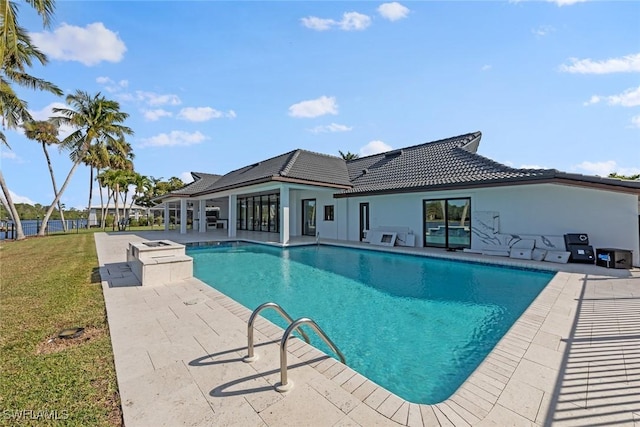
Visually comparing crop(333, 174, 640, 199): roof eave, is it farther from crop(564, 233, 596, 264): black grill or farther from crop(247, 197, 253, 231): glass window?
crop(247, 197, 253, 231): glass window

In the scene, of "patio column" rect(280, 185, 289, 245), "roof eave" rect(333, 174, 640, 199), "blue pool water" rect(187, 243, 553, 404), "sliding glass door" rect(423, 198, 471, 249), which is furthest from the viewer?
"patio column" rect(280, 185, 289, 245)

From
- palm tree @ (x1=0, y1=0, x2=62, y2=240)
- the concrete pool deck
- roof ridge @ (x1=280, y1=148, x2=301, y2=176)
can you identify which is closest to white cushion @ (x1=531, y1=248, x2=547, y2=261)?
the concrete pool deck

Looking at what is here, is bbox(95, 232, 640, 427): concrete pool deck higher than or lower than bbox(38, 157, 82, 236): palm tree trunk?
lower

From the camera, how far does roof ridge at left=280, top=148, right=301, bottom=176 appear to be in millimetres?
14361

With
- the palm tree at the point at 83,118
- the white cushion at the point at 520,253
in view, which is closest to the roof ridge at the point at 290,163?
the white cushion at the point at 520,253

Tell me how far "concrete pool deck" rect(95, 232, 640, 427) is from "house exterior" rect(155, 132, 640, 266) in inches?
242

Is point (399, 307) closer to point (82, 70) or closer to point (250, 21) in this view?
point (250, 21)

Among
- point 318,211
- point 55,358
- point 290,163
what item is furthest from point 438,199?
point 55,358

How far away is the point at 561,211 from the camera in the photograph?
1014 centimetres

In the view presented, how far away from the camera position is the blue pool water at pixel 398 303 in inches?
151

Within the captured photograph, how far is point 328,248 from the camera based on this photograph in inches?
574

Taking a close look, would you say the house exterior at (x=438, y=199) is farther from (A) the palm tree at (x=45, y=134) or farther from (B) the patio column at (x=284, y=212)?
(A) the palm tree at (x=45, y=134)

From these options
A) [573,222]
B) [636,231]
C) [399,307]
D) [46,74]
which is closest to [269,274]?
[399,307]

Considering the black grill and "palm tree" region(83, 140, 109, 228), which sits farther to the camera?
"palm tree" region(83, 140, 109, 228)
